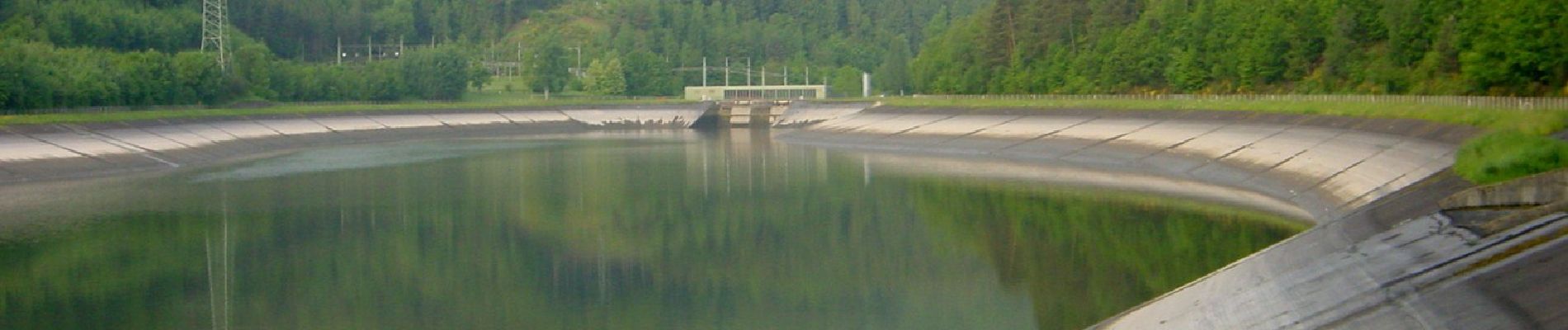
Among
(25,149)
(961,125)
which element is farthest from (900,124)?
(25,149)

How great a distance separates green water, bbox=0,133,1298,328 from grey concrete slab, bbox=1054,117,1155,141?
46.0ft

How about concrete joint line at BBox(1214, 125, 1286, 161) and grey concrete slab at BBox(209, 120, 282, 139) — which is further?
grey concrete slab at BBox(209, 120, 282, 139)

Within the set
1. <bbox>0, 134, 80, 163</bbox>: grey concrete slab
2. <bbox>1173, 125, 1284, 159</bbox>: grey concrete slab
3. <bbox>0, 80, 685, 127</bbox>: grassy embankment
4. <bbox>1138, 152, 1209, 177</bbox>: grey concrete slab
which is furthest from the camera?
<bbox>0, 80, 685, 127</bbox>: grassy embankment

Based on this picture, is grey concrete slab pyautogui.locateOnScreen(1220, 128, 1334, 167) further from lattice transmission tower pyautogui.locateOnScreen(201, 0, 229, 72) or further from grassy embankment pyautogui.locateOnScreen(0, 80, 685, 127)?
lattice transmission tower pyautogui.locateOnScreen(201, 0, 229, 72)

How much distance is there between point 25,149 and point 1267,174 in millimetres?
41062

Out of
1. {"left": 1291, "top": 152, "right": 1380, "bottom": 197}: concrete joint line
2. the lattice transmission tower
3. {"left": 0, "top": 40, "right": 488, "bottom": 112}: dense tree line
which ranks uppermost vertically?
the lattice transmission tower

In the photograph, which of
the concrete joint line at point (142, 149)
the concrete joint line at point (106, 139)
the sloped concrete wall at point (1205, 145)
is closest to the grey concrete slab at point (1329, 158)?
the sloped concrete wall at point (1205, 145)

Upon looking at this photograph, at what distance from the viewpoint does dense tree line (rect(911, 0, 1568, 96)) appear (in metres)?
52.2

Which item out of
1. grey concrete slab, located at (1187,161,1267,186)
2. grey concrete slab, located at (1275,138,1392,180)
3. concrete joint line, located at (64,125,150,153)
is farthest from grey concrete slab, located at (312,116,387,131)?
grey concrete slab, located at (1275,138,1392,180)

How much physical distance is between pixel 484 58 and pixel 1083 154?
11999 centimetres

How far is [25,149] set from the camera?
56250 millimetres

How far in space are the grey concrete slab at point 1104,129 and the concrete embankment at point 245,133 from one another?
35.5 m

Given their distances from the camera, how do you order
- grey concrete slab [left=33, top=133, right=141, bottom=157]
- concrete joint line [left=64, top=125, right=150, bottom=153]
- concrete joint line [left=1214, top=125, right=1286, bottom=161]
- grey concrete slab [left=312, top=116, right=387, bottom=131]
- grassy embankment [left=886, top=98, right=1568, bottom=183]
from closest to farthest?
grassy embankment [left=886, top=98, right=1568, bottom=183] → concrete joint line [left=1214, top=125, right=1286, bottom=161] → grey concrete slab [left=33, top=133, right=141, bottom=157] → concrete joint line [left=64, top=125, right=150, bottom=153] → grey concrete slab [left=312, top=116, right=387, bottom=131]

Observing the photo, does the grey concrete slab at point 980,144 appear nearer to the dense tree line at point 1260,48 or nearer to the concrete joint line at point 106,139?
the dense tree line at point 1260,48
